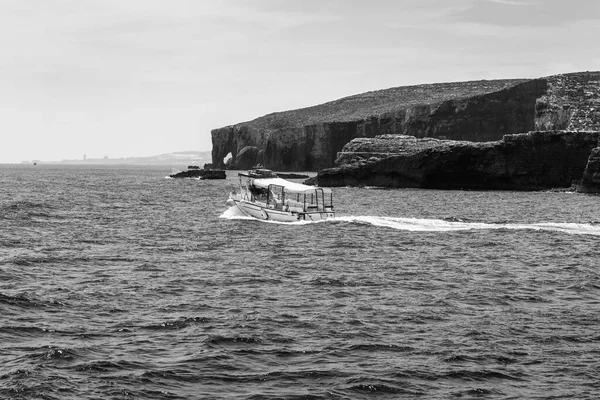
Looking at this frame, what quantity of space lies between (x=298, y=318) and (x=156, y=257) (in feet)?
49.5

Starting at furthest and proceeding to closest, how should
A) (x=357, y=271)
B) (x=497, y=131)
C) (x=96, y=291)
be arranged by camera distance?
1. (x=497, y=131)
2. (x=357, y=271)
3. (x=96, y=291)

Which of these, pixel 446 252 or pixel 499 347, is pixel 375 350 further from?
pixel 446 252

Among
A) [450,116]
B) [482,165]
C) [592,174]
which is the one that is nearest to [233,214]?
[592,174]

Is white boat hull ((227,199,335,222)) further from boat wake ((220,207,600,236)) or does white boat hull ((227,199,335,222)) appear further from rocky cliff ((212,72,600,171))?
rocky cliff ((212,72,600,171))

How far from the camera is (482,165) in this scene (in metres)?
102

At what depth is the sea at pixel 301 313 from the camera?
66.5ft

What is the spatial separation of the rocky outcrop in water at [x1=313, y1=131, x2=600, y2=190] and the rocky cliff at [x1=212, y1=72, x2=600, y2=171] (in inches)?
604

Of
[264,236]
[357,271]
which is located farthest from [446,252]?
[264,236]

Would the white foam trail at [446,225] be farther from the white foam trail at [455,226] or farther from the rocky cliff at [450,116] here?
the rocky cliff at [450,116]

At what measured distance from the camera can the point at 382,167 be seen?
108875mm

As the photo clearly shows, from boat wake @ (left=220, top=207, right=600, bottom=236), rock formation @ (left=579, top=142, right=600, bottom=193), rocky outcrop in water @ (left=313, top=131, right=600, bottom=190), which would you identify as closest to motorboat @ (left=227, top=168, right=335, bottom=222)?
boat wake @ (left=220, top=207, right=600, bottom=236)

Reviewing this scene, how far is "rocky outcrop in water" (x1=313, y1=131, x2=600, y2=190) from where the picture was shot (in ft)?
321

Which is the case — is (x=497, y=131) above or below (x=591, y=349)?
above

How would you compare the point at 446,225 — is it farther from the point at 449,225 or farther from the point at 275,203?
the point at 275,203
